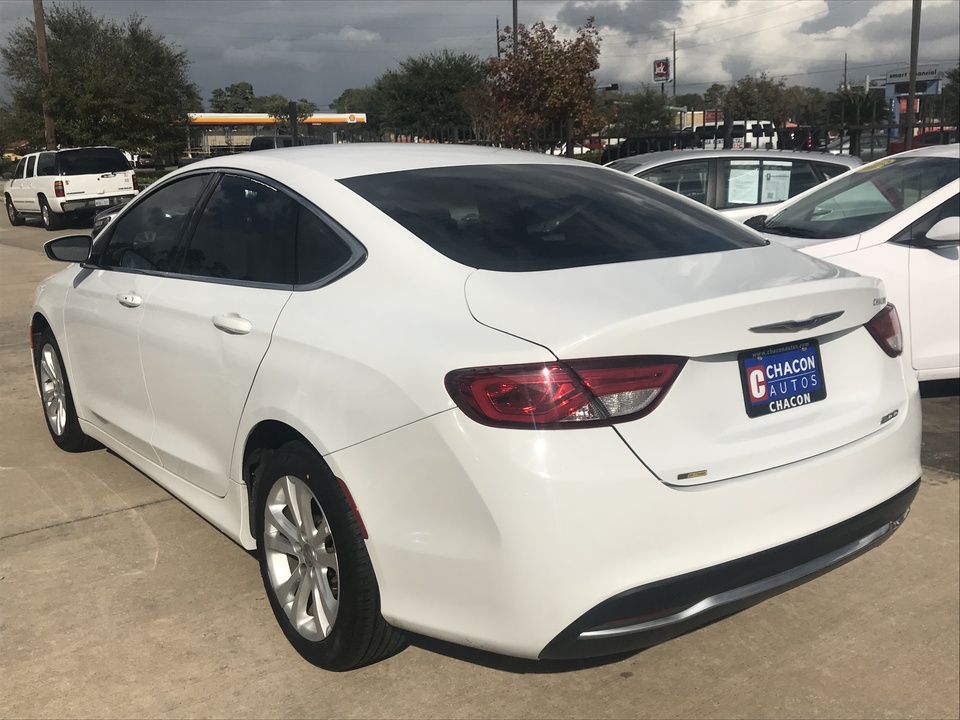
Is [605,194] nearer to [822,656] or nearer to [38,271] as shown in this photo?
[822,656]

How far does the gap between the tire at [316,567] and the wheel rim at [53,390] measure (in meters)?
2.28

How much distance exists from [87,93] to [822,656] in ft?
114

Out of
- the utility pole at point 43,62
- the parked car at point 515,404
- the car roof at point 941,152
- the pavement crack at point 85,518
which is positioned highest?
the utility pole at point 43,62

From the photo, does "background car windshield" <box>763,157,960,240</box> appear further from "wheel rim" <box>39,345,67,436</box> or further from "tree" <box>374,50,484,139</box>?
"tree" <box>374,50,484,139</box>

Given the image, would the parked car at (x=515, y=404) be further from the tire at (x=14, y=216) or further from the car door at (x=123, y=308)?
the tire at (x=14, y=216)

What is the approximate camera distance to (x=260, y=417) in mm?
3031

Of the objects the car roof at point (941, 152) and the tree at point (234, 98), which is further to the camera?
the tree at point (234, 98)

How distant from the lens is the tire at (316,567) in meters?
2.73

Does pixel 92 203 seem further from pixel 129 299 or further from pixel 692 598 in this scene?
pixel 692 598

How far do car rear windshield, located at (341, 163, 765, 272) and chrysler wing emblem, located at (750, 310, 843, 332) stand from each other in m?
0.47

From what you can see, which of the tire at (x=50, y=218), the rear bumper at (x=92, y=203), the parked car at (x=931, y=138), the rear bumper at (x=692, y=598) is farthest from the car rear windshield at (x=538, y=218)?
the tire at (x=50, y=218)

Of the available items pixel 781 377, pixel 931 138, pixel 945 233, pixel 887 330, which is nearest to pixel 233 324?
pixel 781 377

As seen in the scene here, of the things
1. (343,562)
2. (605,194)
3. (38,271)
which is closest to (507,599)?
(343,562)

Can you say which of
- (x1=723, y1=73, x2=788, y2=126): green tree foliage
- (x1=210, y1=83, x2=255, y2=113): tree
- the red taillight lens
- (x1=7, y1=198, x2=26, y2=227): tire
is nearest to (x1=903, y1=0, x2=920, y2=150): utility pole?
the red taillight lens
